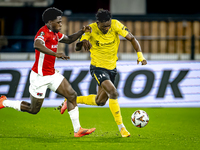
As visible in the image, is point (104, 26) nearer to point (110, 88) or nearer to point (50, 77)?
point (110, 88)

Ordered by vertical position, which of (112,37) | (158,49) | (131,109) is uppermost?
(112,37)

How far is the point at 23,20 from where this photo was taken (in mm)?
16859

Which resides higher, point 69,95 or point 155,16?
point 155,16

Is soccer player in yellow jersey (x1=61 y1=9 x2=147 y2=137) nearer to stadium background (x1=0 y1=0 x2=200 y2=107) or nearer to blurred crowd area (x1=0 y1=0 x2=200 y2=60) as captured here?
stadium background (x1=0 y1=0 x2=200 y2=107)

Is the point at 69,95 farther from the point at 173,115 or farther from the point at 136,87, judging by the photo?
the point at 136,87

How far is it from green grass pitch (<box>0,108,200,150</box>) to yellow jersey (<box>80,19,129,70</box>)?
1.21 metres

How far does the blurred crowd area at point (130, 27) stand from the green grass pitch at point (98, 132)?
3020mm

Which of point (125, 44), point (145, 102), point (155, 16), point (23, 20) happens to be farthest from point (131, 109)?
point (23, 20)

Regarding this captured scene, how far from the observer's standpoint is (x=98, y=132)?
649 cm

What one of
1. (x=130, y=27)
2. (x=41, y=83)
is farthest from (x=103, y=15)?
(x=130, y=27)

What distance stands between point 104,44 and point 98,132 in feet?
4.98

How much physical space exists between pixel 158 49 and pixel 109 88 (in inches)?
279

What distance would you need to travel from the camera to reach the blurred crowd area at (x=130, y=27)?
11961mm

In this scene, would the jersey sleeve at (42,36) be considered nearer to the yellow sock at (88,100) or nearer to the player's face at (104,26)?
the player's face at (104,26)
